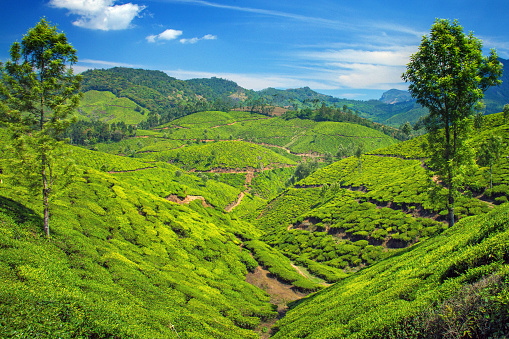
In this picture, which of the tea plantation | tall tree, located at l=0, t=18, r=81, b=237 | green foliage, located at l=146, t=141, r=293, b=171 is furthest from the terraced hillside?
green foliage, located at l=146, t=141, r=293, b=171

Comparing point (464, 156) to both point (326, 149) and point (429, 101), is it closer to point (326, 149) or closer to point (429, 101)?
point (429, 101)

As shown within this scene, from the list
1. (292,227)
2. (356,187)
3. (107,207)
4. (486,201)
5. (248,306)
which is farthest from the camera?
(356,187)

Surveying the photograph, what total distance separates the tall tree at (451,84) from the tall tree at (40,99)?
26747 mm

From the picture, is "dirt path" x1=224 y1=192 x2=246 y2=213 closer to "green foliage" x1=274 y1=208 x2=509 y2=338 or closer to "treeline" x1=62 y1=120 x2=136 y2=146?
"green foliage" x1=274 y1=208 x2=509 y2=338

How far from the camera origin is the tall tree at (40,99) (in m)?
16.3

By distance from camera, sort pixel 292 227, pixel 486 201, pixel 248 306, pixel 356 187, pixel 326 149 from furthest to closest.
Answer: pixel 326 149, pixel 356 187, pixel 292 227, pixel 486 201, pixel 248 306

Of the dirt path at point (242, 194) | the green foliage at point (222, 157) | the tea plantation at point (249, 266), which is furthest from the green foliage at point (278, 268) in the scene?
the green foliage at point (222, 157)

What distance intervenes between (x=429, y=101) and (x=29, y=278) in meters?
29.6

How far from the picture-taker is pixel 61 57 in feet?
58.1

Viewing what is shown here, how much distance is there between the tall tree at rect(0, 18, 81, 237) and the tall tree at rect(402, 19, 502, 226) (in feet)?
87.8

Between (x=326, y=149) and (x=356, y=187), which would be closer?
(x=356, y=187)

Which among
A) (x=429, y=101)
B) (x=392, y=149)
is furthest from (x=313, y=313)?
(x=392, y=149)

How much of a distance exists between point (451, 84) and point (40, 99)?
1192 inches

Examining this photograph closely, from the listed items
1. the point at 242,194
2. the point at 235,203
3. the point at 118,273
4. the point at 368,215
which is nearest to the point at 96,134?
the point at 242,194
